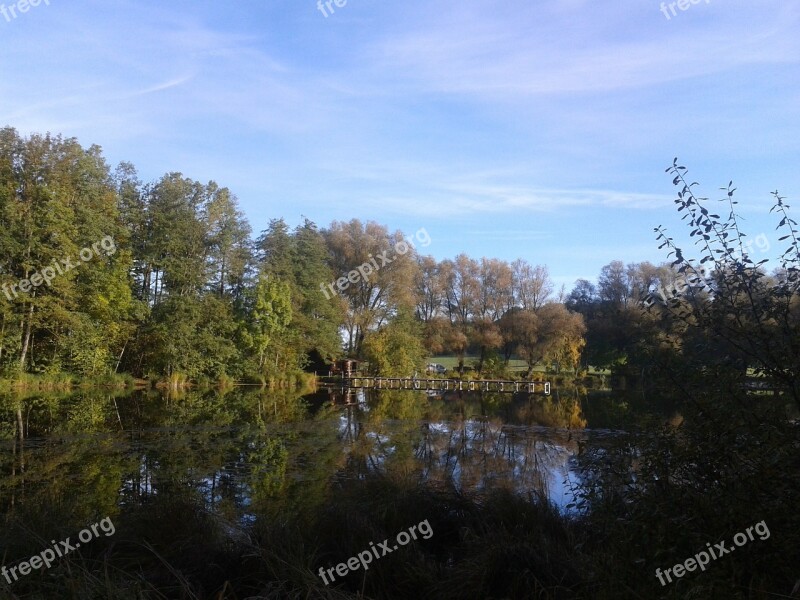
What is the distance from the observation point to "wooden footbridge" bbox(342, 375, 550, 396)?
4494cm

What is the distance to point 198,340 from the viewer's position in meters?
38.1

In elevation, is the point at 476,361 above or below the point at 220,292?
below

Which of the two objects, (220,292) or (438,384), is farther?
(438,384)

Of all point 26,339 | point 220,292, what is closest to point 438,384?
point 220,292

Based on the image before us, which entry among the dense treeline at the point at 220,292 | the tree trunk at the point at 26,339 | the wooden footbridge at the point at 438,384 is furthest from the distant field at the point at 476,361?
the tree trunk at the point at 26,339

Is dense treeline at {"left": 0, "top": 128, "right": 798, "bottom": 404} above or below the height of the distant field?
above

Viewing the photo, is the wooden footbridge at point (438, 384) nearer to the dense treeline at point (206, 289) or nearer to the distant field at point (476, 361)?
the dense treeline at point (206, 289)

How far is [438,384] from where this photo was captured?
1869 inches

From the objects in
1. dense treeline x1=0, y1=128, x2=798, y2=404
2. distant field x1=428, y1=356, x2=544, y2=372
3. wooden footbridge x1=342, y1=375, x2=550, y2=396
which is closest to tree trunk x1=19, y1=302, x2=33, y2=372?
dense treeline x1=0, y1=128, x2=798, y2=404

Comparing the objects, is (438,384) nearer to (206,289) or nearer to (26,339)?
Result: (206,289)

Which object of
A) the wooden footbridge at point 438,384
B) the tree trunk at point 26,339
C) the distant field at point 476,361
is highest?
the tree trunk at point 26,339

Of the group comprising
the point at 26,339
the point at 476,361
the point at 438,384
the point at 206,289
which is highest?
the point at 206,289

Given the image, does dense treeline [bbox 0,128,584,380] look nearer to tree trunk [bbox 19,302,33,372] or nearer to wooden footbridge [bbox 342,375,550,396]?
tree trunk [bbox 19,302,33,372]

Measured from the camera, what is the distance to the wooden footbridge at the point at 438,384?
44.9 metres
